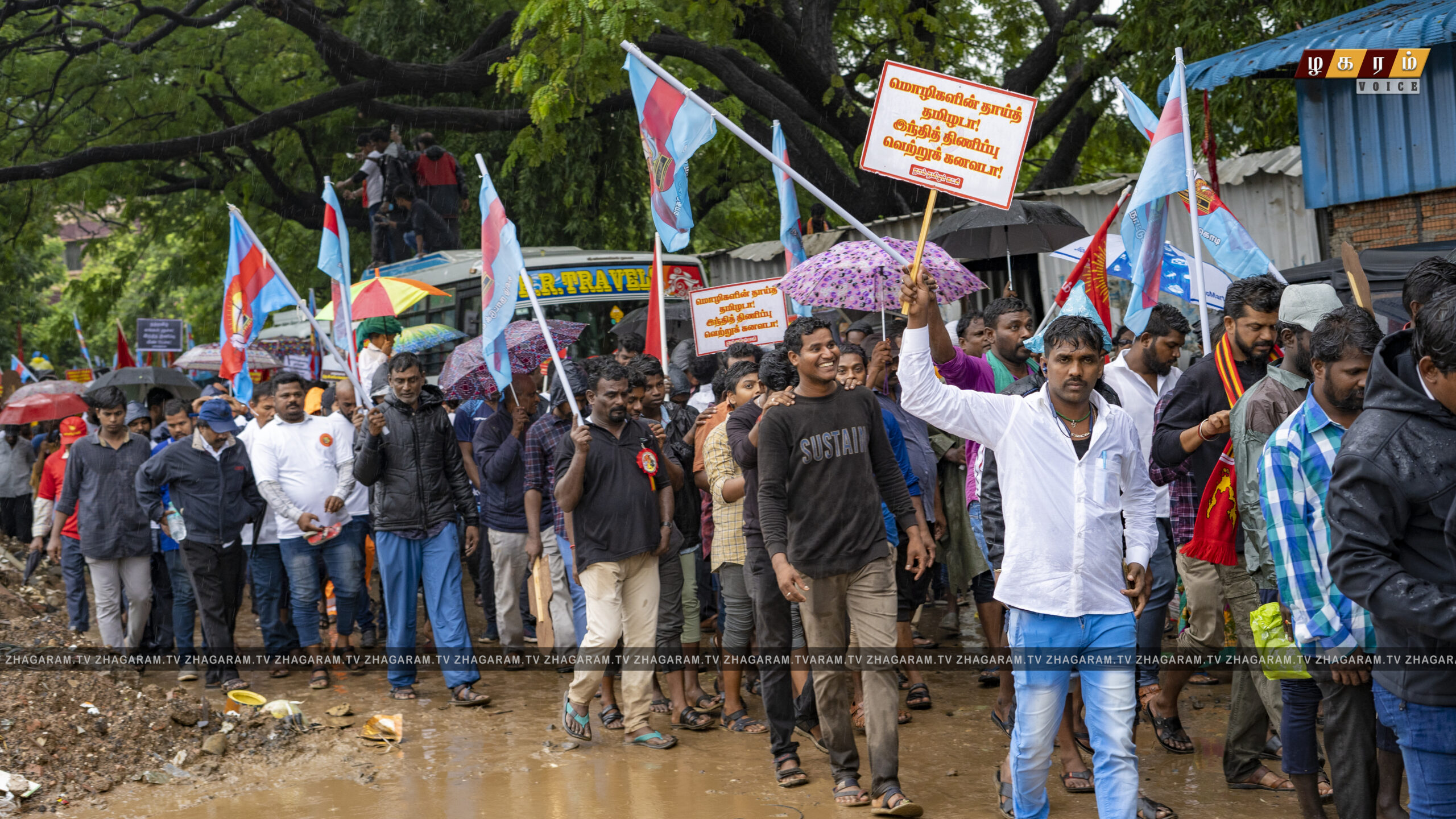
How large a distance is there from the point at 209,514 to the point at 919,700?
4.97 metres

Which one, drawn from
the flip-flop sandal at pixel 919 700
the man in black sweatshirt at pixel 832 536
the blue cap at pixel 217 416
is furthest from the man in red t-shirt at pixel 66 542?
the man in black sweatshirt at pixel 832 536

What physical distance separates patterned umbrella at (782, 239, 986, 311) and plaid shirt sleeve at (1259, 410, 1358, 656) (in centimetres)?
343

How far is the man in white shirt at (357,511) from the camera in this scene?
9.01 meters

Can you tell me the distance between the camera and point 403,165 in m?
16.7

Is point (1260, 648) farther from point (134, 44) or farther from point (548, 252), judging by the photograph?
point (134, 44)

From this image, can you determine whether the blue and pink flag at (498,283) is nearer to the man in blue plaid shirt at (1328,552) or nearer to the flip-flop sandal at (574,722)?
the flip-flop sandal at (574,722)

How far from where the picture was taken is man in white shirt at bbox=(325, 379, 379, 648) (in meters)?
9.01

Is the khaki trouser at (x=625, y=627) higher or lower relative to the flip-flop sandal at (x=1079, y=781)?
higher

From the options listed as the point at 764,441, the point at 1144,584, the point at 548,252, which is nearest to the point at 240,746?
the point at 764,441

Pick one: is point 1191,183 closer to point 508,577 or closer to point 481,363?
point 508,577

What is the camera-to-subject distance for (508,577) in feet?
28.8

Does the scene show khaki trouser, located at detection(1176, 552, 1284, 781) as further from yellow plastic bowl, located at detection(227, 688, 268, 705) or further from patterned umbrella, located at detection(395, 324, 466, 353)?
patterned umbrella, located at detection(395, 324, 466, 353)

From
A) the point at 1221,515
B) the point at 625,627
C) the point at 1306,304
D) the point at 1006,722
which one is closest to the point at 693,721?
the point at 625,627

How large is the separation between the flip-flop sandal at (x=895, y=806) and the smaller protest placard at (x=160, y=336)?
61.3 ft
